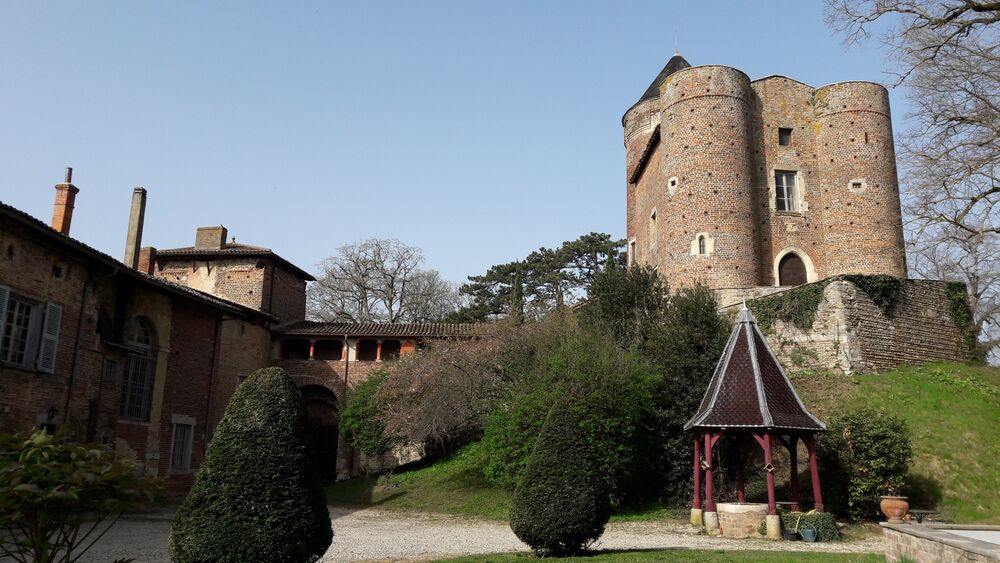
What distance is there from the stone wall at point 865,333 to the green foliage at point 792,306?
0.08 metres

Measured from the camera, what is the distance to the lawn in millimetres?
10023

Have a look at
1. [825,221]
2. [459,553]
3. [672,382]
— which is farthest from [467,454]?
[825,221]

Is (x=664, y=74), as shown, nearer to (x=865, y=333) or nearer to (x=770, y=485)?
(x=865, y=333)

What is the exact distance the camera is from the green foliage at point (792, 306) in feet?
78.0

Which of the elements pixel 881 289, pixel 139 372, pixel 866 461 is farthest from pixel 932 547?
pixel 139 372

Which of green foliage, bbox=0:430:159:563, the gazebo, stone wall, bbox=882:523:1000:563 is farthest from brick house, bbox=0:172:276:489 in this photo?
stone wall, bbox=882:523:1000:563

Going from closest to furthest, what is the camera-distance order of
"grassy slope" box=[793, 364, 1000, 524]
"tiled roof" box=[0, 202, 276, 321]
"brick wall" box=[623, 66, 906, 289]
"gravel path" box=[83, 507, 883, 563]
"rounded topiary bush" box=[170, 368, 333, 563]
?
1. "rounded topiary bush" box=[170, 368, 333, 563]
2. "gravel path" box=[83, 507, 883, 563]
3. "tiled roof" box=[0, 202, 276, 321]
4. "grassy slope" box=[793, 364, 1000, 524]
5. "brick wall" box=[623, 66, 906, 289]

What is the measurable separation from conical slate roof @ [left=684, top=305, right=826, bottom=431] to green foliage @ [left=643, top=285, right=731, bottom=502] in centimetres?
315

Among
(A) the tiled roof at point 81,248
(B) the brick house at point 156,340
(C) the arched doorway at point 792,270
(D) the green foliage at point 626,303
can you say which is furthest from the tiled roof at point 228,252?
(C) the arched doorway at point 792,270

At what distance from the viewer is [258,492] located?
789cm

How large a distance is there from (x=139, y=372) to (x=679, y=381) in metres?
15.0

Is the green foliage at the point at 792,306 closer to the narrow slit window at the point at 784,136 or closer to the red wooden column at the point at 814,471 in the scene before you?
the narrow slit window at the point at 784,136

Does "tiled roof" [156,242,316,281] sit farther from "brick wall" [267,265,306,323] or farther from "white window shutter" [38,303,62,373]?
"white window shutter" [38,303,62,373]

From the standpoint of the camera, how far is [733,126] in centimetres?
2802
